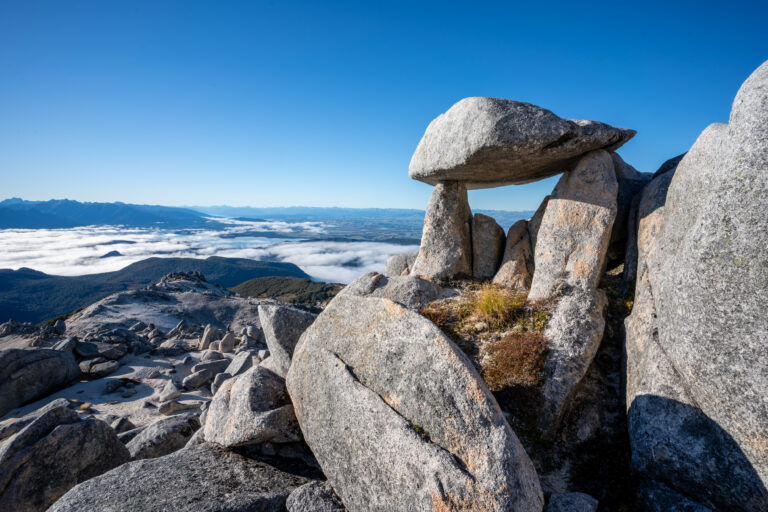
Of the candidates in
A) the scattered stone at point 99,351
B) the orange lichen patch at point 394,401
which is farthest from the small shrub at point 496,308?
the scattered stone at point 99,351

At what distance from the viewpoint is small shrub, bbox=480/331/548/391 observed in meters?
8.51

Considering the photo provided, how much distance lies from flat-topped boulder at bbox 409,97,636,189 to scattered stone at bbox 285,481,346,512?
34.6 feet

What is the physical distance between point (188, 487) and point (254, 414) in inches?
71.0

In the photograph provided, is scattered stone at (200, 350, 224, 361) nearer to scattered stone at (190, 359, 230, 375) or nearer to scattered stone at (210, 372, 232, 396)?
scattered stone at (190, 359, 230, 375)

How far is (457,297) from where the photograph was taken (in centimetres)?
1266

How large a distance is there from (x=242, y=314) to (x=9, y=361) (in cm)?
3852

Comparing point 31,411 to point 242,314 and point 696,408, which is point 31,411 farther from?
point 242,314

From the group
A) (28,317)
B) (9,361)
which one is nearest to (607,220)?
(9,361)

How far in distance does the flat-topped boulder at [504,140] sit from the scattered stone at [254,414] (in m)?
9.63

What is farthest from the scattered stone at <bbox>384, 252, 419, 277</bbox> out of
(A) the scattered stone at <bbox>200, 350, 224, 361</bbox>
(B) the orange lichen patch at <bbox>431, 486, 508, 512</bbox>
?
(B) the orange lichen patch at <bbox>431, 486, 508, 512</bbox>

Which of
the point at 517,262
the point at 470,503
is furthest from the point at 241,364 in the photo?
the point at 470,503

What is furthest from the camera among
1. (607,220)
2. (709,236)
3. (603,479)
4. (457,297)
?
(457,297)

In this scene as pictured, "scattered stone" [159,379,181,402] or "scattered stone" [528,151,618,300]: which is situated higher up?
"scattered stone" [528,151,618,300]

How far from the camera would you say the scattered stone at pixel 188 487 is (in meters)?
6.71
